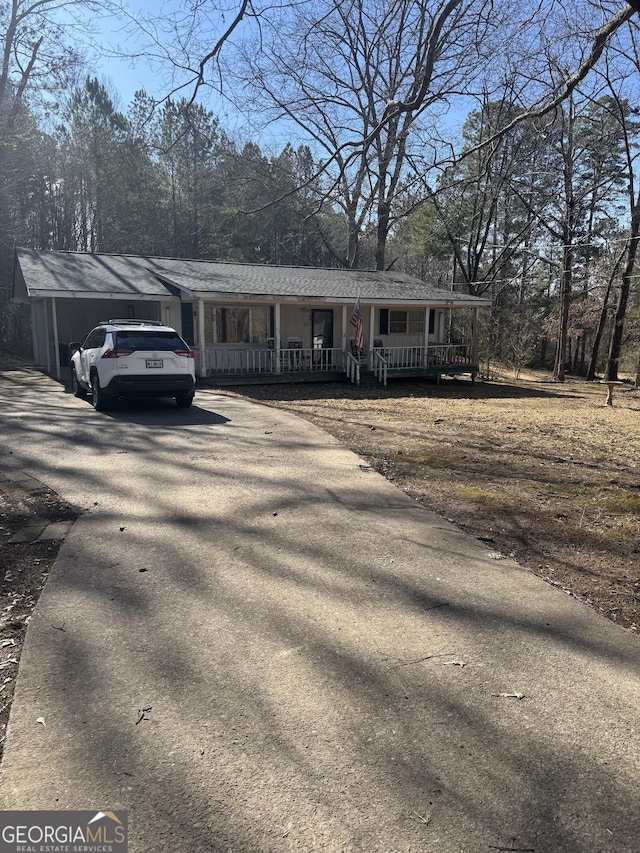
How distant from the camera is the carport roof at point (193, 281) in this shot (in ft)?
52.9

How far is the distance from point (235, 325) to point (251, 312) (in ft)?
2.27

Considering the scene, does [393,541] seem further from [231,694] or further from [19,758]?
[19,758]

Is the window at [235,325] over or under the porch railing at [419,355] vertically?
over

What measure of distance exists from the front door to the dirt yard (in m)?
4.76

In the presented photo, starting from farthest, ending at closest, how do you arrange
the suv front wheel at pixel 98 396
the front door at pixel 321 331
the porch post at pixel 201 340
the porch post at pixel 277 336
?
the front door at pixel 321 331
the porch post at pixel 277 336
the porch post at pixel 201 340
the suv front wheel at pixel 98 396

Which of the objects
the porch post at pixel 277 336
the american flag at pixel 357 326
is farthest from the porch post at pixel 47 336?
the american flag at pixel 357 326

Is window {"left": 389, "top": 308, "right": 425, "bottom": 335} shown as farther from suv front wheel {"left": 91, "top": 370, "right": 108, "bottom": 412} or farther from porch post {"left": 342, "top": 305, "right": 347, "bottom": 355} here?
suv front wheel {"left": 91, "top": 370, "right": 108, "bottom": 412}

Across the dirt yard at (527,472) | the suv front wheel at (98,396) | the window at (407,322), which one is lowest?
the dirt yard at (527,472)

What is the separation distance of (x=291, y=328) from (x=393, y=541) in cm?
1573

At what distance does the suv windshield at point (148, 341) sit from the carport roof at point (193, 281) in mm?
5824

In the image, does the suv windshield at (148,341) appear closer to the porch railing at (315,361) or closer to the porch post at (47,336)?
the porch railing at (315,361)

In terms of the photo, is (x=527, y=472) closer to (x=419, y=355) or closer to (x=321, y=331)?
(x=321, y=331)

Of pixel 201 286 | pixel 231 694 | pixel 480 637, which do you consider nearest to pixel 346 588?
pixel 480 637

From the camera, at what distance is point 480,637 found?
3.22m
